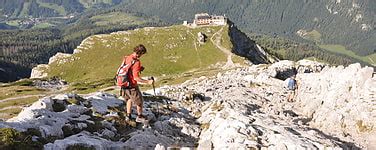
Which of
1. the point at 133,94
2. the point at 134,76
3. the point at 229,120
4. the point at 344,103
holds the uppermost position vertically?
the point at 134,76

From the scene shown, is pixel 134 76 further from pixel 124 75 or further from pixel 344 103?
pixel 344 103

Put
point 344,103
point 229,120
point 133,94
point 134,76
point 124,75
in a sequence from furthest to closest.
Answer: point 344,103 → point 229,120 → point 133,94 → point 124,75 → point 134,76

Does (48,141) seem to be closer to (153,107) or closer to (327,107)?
(153,107)

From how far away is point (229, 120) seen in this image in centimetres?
2877

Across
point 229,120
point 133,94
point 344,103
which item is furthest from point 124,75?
point 344,103

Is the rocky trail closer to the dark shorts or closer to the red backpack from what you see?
the dark shorts

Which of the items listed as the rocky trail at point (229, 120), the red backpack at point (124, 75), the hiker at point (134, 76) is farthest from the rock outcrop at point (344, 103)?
the red backpack at point (124, 75)

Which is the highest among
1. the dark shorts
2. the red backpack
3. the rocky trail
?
the red backpack

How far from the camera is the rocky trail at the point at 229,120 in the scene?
971 inches

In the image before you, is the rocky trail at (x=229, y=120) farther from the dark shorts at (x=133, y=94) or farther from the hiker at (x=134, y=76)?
the hiker at (x=134, y=76)

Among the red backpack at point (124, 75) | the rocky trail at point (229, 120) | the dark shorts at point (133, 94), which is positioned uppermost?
the red backpack at point (124, 75)

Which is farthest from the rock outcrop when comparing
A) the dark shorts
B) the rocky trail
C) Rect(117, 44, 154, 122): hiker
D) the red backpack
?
the red backpack

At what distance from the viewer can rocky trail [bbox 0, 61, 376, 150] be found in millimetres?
24656

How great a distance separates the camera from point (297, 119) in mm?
40906
